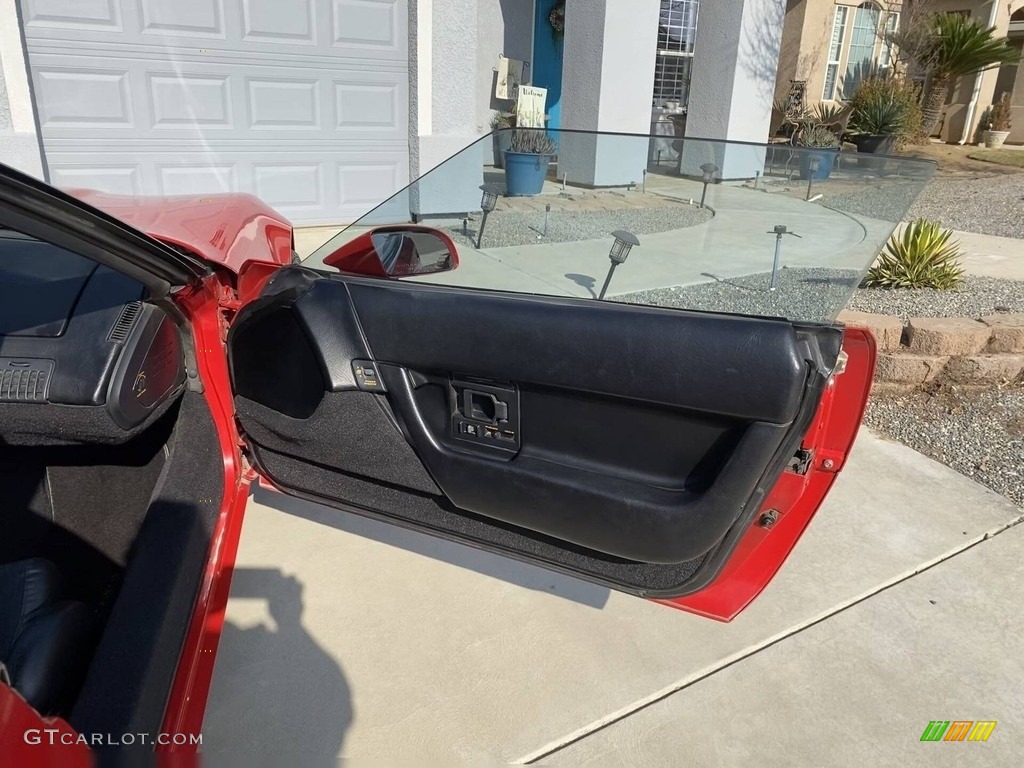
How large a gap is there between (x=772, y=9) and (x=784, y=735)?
10.2 m

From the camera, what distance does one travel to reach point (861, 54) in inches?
693

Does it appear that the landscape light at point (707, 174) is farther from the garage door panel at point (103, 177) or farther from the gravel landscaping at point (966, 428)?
the garage door panel at point (103, 177)

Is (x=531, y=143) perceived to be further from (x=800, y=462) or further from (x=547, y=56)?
(x=547, y=56)

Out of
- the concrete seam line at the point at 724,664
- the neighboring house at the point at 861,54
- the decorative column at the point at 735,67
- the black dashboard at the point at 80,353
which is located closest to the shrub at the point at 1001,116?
the neighboring house at the point at 861,54

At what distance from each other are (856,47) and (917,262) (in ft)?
49.3

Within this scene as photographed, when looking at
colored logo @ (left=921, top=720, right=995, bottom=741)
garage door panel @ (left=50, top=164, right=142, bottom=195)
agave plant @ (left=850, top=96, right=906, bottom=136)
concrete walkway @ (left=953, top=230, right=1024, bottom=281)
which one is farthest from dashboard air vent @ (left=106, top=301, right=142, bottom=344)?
agave plant @ (left=850, top=96, right=906, bottom=136)

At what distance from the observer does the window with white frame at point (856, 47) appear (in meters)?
16.9

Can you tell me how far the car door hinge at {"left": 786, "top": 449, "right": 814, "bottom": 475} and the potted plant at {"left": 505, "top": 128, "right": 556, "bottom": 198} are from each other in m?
1.02

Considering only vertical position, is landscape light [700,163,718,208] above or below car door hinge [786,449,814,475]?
above

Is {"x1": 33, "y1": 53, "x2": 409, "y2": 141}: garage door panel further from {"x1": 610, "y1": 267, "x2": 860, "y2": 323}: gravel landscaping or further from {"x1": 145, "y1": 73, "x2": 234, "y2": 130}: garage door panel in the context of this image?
{"x1": 610, "y1": 267, "x2": 860, "y2": 323}: gravel landscaping

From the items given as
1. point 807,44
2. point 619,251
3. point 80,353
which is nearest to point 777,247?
point 619,251

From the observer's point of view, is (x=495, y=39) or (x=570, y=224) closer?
(x=570, y=224)

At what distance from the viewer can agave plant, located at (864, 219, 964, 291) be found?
17.4ft

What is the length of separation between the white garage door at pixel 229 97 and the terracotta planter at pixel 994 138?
1760 cm
